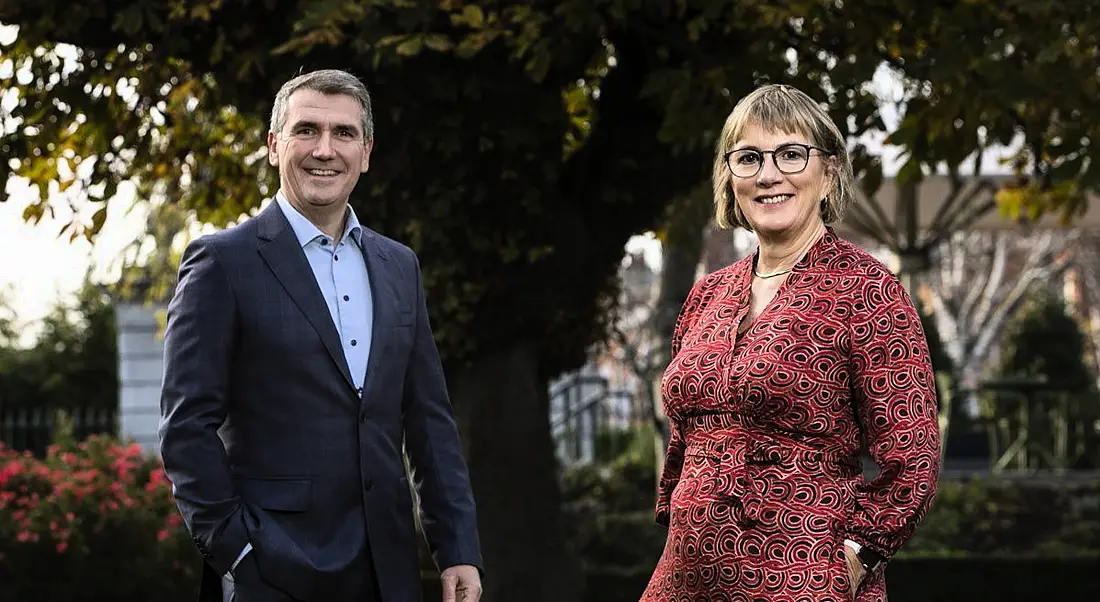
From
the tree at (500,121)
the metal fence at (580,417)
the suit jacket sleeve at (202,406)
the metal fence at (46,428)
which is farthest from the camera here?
the metal fence at (46,428)

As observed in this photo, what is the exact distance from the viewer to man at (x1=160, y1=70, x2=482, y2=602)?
3.15 m

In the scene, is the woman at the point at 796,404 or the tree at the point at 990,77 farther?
the tree at the point at 990,77

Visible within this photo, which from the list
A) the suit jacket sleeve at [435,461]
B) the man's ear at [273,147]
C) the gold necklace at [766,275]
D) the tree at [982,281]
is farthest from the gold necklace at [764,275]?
the tree at [982,281]

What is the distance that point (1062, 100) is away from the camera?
6188mm

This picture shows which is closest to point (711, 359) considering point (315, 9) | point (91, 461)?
point (315, 9)

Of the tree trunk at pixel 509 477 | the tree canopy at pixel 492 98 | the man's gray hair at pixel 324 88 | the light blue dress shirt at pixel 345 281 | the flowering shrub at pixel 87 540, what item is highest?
the tree canopy at pixel 492 98

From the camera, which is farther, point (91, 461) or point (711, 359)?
point (91, 461)

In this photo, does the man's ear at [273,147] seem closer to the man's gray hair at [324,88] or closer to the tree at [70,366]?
the man's gray hair at [324,88]

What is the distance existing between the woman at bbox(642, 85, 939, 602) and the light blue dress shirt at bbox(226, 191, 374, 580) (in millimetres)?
674

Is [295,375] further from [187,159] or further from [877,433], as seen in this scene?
[187,159]

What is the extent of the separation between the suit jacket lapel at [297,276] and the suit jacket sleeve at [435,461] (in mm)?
255

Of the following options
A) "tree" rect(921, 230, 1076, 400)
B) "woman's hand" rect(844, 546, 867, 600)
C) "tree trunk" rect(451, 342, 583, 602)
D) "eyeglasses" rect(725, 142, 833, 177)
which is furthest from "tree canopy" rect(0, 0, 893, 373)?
"tree" rect(921, 230, 1076, 400)

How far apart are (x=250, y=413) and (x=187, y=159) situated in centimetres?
661

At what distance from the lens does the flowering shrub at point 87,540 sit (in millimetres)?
8945
